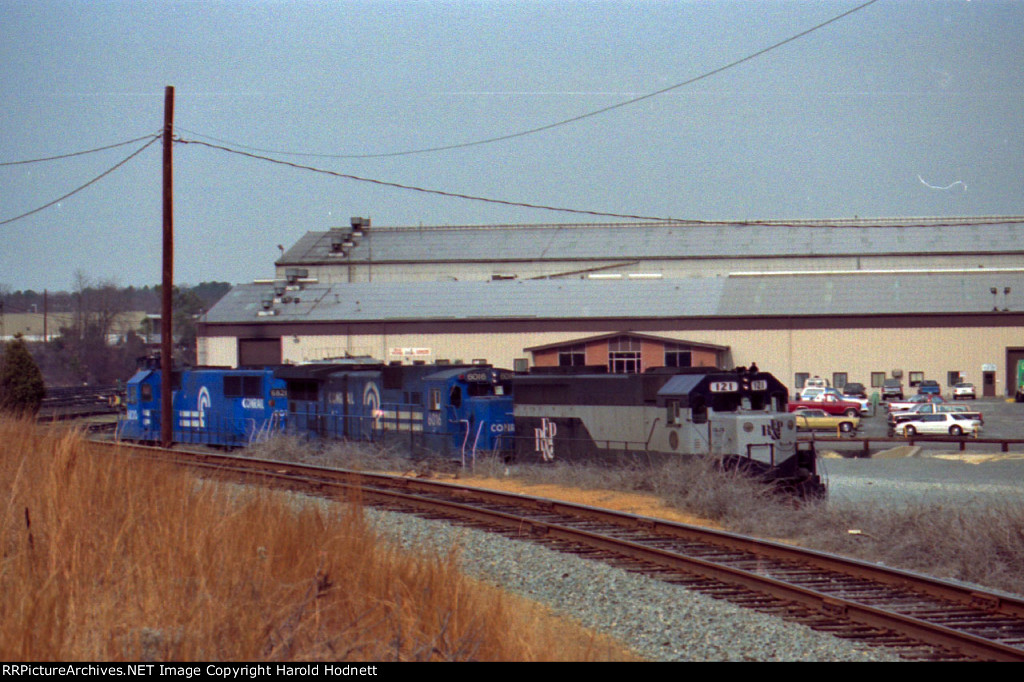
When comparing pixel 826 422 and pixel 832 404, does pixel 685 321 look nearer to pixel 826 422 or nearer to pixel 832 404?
pixel 832 404

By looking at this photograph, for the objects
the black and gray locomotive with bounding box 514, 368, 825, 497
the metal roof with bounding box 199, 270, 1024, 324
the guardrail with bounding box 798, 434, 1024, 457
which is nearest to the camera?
the black and gray locomotive with bounding box 514, 368, 825, 497

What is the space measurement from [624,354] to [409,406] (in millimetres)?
31081

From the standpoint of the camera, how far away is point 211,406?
102 feet

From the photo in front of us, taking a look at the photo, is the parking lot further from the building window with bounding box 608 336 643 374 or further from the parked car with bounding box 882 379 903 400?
the building window with bounding box 608 336 643 374

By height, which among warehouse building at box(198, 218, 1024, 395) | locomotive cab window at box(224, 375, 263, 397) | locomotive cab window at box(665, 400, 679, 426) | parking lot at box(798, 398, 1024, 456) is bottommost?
parking lot at box(798, 398, 1024, 456)

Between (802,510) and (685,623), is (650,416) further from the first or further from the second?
(685,623)

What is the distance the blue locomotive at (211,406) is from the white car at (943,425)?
25.0m

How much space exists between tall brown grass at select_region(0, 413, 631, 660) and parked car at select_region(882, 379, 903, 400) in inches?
1880

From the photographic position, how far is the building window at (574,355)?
5575cm

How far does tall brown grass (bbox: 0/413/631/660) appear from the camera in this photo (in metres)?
5.93

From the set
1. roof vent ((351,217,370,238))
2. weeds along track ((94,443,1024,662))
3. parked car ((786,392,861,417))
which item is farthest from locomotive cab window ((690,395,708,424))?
roof vent ((351,217,370,238))

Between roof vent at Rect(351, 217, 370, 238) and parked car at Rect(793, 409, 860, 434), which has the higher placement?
roof vent at Rect(351, 217, 370, 238)

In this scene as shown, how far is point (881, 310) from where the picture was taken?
179 feet

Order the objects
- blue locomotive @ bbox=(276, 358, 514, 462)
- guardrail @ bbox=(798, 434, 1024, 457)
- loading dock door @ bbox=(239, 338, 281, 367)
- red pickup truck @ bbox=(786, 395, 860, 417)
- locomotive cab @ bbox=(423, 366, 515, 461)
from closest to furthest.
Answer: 1. locomotive cab @ bbox=(423, 366, 515, 461)
2. blue locomotive @ bbox=(276, 358, 514, 462)
3. guardrail @ bbox=(798, 434, 1024, 457)
4. red pickup truck @ bbox=(786, 395, 860, 417)
5. loading dock door @ bbox=(239, 338, 281, 367)
